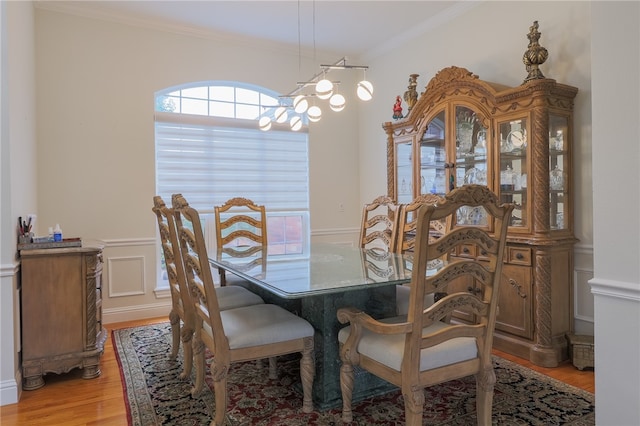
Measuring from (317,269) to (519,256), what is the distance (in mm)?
1568

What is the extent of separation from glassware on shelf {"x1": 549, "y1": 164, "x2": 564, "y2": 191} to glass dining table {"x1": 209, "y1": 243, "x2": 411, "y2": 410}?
1.25m

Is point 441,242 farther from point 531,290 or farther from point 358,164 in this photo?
point 358,164

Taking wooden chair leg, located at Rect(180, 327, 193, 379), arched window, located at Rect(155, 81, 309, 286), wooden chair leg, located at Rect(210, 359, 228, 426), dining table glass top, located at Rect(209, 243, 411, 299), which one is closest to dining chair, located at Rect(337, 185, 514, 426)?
dining table glass top, located at Rect(209, 243, 411, 299)

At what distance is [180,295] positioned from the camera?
8.43ft

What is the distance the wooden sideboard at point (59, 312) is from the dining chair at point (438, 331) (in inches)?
70.0

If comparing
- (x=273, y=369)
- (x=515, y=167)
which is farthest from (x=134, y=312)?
(x=515, y=167)

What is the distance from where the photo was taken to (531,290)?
2.87m

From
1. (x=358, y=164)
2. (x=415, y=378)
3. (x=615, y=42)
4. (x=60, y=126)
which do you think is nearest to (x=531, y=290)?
(x=415, y=378)

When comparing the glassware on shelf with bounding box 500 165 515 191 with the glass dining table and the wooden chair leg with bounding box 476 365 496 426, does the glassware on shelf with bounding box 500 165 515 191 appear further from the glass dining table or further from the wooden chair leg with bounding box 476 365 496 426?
the wooden chair leg with bounding box 476 365 496 426

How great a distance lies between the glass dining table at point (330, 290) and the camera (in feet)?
6.48

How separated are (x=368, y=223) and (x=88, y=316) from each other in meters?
2.09

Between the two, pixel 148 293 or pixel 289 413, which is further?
pixel 148 293

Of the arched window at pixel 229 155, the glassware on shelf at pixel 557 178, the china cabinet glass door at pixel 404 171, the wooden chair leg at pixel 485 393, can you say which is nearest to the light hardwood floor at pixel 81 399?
the wooden chair leg at pixel 485 393

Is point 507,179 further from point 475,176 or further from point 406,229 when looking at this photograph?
point 406,229
